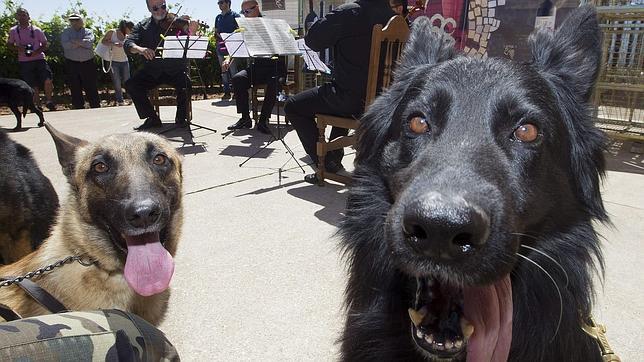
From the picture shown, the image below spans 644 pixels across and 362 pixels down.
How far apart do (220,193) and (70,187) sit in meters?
2.76

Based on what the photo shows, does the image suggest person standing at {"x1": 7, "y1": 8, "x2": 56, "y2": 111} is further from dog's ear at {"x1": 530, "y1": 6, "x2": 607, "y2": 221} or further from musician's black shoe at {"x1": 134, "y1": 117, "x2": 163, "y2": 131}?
dog's ear at {"x1": 530, "y1": 6, "x2": 607, "y2": 221}

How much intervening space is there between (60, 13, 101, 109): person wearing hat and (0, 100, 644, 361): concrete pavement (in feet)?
22.5

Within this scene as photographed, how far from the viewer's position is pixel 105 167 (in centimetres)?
259

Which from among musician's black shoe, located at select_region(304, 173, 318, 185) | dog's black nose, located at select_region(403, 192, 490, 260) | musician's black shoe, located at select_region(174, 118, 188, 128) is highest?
dog's black nose, located at select_region(403, 192, 490, 260)

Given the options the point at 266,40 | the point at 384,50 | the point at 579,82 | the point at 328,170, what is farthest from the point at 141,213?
the point at 266,40

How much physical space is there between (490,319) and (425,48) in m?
1.45

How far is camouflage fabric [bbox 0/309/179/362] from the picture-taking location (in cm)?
108

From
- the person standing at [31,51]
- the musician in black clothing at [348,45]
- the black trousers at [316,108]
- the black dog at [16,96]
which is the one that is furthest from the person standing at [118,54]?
the musician in black clothing at [348,45]

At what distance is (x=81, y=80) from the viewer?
12.7 metres

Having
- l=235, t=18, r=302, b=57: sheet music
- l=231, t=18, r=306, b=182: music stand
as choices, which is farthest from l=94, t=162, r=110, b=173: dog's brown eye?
l=235, t=18, r=302, b=57: sheet music

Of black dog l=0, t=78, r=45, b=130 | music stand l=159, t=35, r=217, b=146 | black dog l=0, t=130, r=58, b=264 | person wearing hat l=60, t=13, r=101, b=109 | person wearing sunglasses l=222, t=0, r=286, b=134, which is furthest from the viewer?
person wearing hat l=60, t=13, r=101, b=109

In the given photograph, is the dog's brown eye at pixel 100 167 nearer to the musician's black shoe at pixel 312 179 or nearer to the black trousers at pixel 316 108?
the black trousers at pixel 316 108

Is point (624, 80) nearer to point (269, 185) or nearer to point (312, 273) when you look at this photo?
point (269, 185)

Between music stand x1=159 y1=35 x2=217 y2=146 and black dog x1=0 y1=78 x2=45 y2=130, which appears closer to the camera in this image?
music stand x1=159 y1=35 x2=217 y2=146
